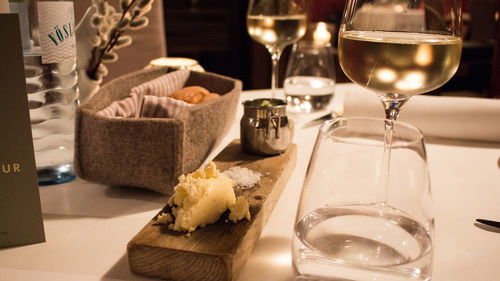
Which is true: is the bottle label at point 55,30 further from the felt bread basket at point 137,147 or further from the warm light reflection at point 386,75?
the warm light reflection at point 386,75

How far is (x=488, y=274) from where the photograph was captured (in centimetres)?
57

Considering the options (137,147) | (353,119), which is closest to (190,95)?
(137,147)

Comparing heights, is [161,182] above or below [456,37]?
below

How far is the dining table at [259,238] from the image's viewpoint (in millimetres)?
567

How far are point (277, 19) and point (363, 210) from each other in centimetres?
78

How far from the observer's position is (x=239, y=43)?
16.5 feet

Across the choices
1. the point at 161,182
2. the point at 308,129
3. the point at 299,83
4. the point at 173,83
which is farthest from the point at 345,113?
the point at 161,182

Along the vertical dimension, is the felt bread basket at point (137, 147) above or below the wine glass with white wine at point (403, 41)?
below

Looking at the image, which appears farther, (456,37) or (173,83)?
(173,83)

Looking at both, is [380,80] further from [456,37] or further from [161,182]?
[161,182]

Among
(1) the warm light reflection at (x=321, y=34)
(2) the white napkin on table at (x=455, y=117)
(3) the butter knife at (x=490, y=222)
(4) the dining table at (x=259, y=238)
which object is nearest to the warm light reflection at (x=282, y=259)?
(4) the dining table at (x=259, y=238)

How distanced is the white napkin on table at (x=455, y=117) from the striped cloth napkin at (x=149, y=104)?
1.75 feet

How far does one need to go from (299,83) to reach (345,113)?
223mm

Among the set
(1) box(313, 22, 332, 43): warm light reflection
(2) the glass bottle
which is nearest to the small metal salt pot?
(2) the glass bottle
